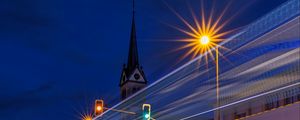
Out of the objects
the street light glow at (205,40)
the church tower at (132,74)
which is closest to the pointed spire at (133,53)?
the church tower at (132,74)

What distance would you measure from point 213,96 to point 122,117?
71.5 meters

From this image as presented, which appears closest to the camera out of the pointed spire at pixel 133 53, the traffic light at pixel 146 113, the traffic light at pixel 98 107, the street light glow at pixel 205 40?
the street light glow at pixel 205 40

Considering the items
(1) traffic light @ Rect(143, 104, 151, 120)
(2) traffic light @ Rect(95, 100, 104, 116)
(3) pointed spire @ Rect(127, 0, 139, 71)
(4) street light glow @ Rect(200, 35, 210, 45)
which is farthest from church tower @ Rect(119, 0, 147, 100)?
(4) street light glow @ Rect(200, 35, 210, 45)

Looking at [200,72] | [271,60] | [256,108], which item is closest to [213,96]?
[200,72]

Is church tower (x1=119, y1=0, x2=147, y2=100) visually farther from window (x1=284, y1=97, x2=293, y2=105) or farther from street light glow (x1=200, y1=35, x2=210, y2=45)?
street light glow (x1=200, y1=35, x2=210, y2=45)

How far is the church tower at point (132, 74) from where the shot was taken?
12125cm

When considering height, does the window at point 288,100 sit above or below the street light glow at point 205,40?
below

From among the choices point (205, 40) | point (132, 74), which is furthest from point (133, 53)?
point (205, 40)

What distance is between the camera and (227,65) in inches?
1298

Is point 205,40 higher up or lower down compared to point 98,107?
higher up

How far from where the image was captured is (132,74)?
124625mm

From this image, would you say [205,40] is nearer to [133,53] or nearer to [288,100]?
[288,100]

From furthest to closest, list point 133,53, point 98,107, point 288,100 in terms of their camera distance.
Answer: point 133,53
point 288,100
point 98,107

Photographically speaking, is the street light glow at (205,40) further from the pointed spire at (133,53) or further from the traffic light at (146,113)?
the pointed spire at (133,53)
